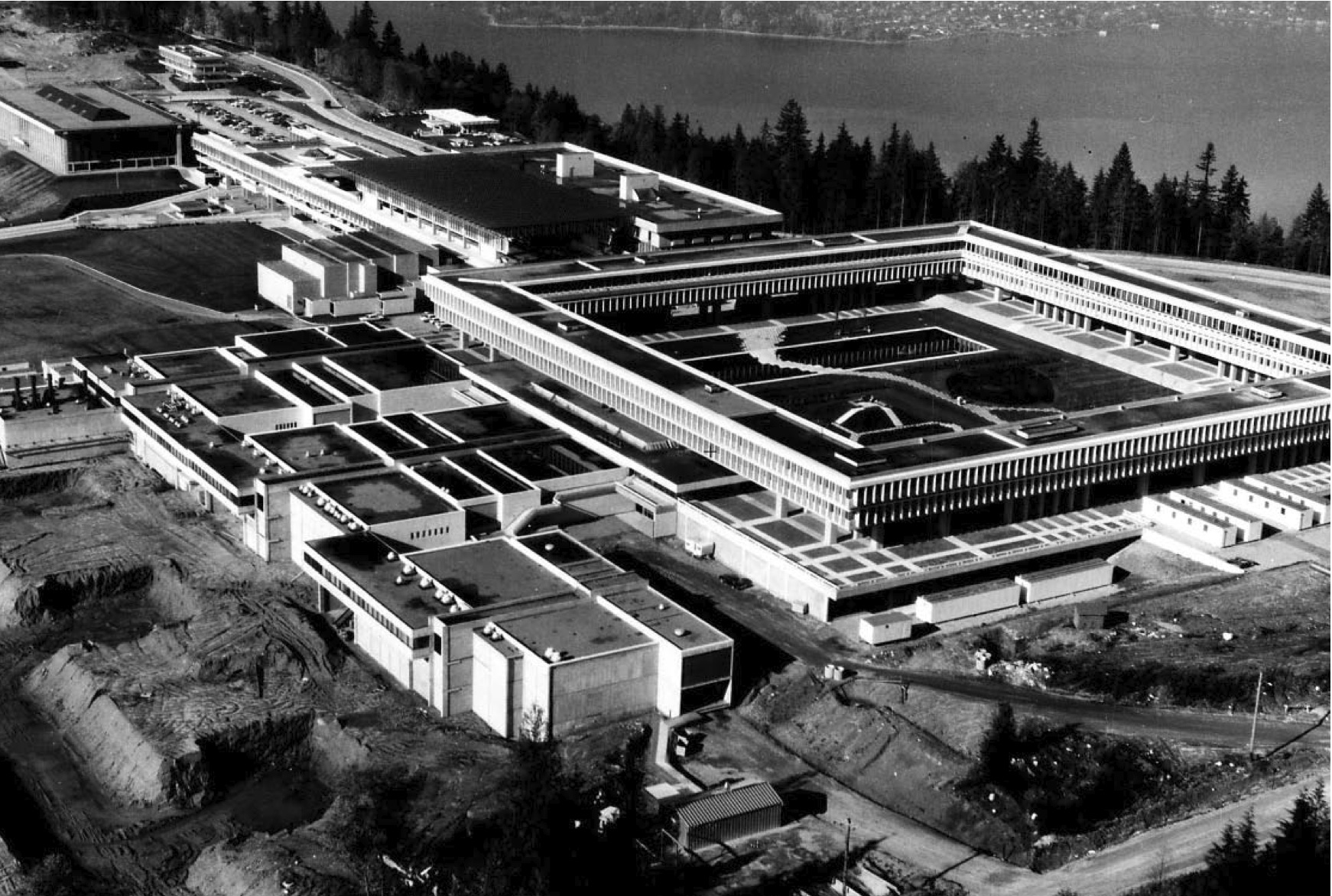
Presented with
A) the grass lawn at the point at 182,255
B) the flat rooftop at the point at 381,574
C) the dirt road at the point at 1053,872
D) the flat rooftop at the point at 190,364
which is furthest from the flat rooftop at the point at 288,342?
the dirt road at the point at 1053,872

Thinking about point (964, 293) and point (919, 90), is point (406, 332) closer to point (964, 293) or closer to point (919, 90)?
point (964, 293)

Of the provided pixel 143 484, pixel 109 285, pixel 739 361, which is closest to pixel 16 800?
pixel 143 484

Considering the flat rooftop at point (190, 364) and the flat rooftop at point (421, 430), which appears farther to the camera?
the flat rooftop at point (190, 364)

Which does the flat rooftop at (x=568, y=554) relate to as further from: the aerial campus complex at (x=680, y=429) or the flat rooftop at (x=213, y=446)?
the flat rooftop at (x=213, y=446)

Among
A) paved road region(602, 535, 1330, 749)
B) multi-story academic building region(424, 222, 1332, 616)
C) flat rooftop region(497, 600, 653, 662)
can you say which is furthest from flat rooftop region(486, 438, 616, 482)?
flat rooftop region(497, 600, 653, 662)

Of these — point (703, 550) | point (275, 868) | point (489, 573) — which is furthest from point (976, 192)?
point (275, 868)

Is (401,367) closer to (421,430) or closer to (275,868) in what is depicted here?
(421,430)

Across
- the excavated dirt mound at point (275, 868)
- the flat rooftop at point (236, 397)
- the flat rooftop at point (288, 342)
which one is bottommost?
the excavated dirt mound at point (275, 868)
